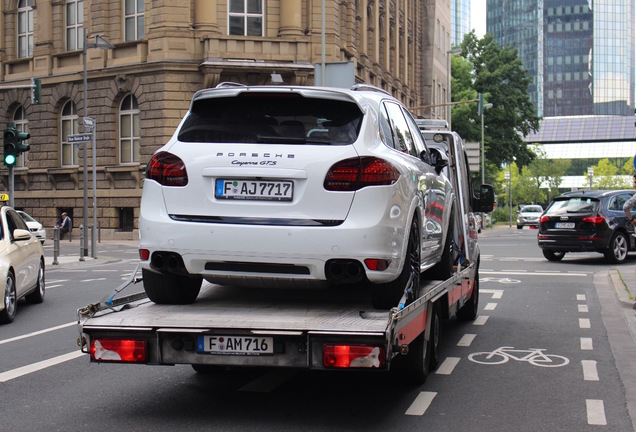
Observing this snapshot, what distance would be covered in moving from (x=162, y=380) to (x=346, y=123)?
2.79 metres

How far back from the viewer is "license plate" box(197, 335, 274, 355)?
5707 millimetres

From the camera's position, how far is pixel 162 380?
7699 mm

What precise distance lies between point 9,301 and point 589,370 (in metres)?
7.35

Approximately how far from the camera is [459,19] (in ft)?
619

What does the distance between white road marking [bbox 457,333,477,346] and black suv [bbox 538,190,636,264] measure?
1251 cm

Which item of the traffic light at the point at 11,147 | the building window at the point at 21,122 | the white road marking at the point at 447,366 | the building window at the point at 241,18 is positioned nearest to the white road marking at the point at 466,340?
the white road marking at the point at 447,366

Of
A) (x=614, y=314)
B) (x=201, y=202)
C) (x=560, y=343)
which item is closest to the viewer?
(x=201, y=202)

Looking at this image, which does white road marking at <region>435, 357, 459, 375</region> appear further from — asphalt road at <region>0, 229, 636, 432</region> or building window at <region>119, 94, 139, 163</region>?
building window at <region>119, 94, 139, 163</region>

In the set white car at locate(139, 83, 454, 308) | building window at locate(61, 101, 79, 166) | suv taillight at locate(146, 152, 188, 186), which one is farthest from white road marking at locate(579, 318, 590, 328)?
building window at locate(61, 101, 79, 166)

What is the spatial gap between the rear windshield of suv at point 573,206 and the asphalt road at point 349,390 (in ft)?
37.4

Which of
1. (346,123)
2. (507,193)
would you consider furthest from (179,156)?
(507,193)

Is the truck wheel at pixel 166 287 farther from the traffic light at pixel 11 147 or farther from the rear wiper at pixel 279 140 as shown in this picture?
the traffic light at pixel 11 147

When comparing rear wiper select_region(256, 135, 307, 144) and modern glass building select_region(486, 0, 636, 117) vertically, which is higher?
modern glass building select_region(486, 0, 636, 117)

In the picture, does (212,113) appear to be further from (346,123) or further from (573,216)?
(573,216)
